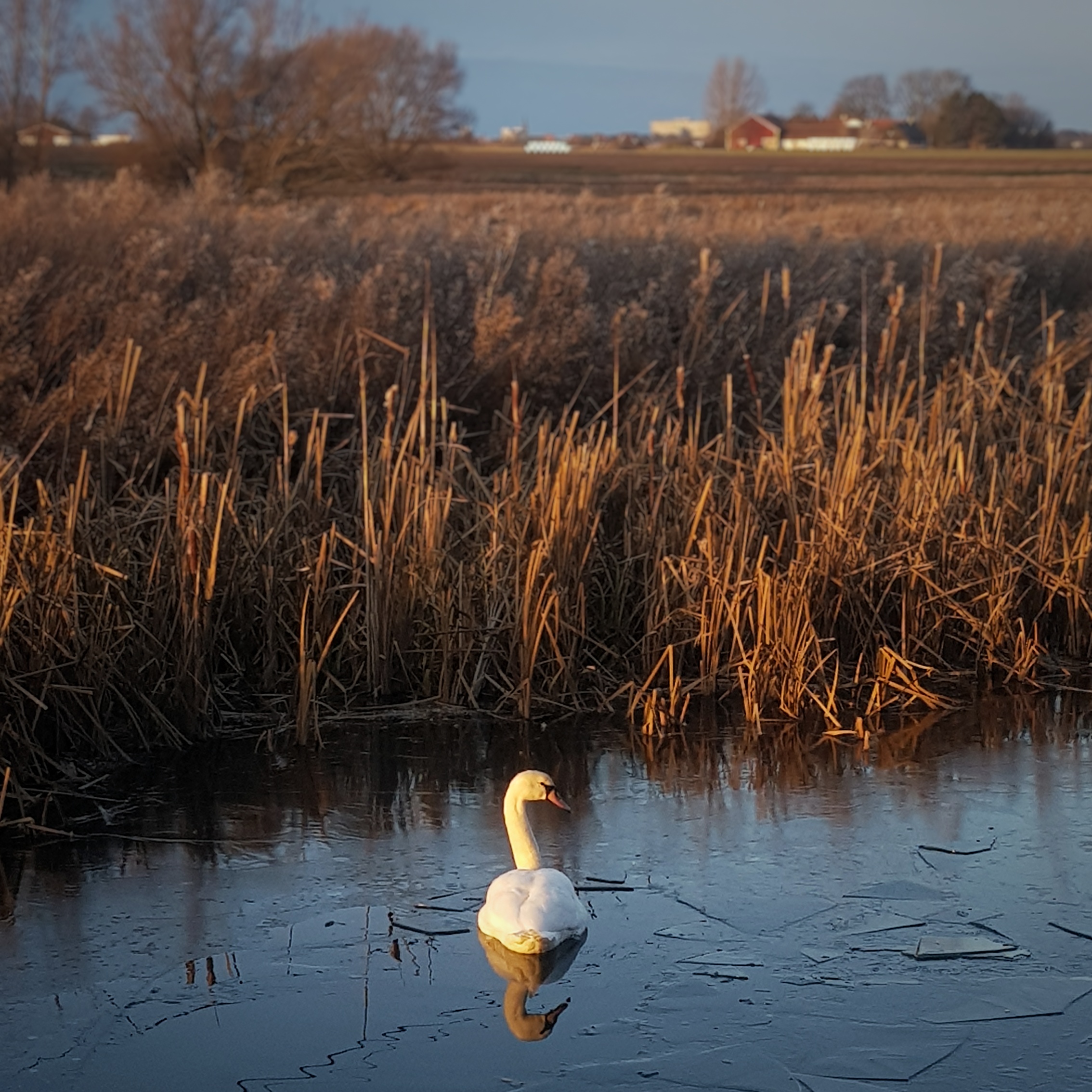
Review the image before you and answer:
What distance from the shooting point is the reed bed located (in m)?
6.46

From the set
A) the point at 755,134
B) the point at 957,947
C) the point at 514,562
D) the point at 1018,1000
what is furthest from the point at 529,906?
the point at 755,134

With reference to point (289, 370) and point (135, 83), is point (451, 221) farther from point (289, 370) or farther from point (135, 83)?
point (135, 83)

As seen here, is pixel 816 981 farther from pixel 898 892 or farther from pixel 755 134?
pixel 755 134

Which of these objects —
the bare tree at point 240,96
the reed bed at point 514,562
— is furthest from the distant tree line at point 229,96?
the reed bed at point 514,562

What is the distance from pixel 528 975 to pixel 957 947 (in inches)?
47.8

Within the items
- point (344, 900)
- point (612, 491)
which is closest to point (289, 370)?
point (612, 491)

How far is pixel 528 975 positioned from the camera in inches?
171

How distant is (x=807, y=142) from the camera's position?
70.1m

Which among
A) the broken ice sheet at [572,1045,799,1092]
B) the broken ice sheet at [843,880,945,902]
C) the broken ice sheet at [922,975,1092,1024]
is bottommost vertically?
the broken ice sheet at [572,1045,799,1092]

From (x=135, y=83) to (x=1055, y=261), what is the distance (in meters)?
22.2

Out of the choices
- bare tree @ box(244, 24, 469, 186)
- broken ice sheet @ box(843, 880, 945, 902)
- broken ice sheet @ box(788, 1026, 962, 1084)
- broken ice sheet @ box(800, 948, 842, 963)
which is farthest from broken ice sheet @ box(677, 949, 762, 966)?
bare tree @ box(244, 24, 469, 186)

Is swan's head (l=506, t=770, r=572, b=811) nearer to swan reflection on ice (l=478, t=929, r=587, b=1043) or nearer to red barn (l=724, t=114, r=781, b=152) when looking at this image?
swan reflection on ice (l=478, t=929, r=587, b=1043)

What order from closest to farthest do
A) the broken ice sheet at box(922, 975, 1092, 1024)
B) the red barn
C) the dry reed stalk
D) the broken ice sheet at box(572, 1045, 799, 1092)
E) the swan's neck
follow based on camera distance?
the broken ice sheet at box(572, 1045, 799, 1092), the broken ice sheet at box(922, 975, 1092, 1024), the swan's neck, the dry reed stalk, the red barn

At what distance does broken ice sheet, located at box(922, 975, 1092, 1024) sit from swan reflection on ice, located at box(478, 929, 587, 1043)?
3.19 ft
